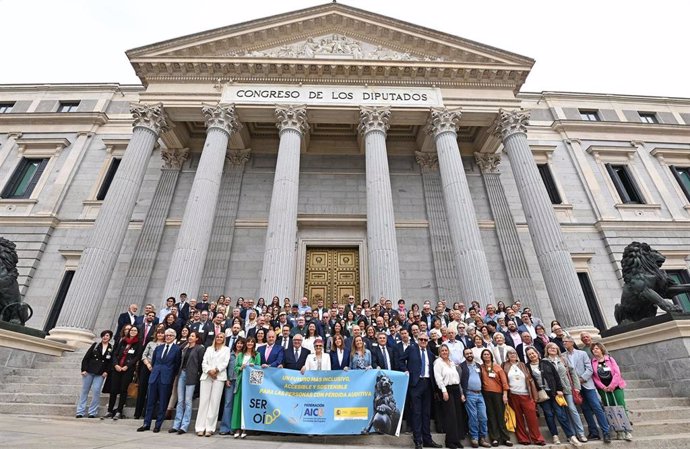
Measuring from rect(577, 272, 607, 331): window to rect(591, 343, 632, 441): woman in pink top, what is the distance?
465 inches

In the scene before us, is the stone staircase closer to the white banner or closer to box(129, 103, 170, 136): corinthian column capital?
box(129, 103, 170, 136): corinthian column capital

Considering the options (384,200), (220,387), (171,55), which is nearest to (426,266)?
(384,200)

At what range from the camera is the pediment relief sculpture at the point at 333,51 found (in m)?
17.1

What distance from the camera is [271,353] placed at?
22.4ft

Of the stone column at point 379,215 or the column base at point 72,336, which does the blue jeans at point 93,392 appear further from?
the stone column at point 379,215

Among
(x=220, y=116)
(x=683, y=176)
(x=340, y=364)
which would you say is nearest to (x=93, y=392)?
(x=340, y=364)

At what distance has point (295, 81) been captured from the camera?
16.6 metres

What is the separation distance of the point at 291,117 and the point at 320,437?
12997 millimetres

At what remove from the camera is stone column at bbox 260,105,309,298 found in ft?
40.1

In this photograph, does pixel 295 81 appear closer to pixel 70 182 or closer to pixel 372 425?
pixel 70 182

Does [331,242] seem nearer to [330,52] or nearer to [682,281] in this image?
[330,52]

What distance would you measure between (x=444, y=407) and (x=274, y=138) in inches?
672

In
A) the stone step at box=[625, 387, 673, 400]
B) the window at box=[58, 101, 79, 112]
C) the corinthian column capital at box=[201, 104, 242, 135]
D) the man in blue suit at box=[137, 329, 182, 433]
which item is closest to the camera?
the man in blue suit at box=[137, 329, 182, 433]

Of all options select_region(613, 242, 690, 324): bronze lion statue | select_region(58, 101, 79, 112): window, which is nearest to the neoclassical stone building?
select_region(58, 101, 79, 112): window
